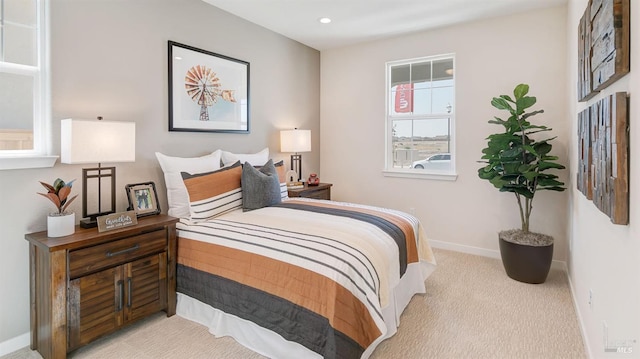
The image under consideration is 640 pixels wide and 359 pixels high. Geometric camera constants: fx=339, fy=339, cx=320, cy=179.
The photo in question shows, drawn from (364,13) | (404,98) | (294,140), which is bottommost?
(294,140)

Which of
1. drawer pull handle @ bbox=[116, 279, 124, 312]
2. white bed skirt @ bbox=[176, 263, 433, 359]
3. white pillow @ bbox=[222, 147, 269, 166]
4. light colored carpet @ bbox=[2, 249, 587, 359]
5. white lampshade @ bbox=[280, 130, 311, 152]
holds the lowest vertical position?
light colored carpet @ bbox=[2, 249, 587, 359]

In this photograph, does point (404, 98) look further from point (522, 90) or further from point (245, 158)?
point (245, 158)

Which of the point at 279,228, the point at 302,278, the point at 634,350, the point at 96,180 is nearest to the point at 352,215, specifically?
the point at 279,228

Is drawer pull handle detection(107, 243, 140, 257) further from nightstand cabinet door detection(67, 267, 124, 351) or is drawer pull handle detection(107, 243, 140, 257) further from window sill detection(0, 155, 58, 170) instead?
window sill detection(0, 155, 58, 170)

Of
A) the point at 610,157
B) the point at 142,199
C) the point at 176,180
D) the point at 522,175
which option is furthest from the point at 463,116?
the point at 142,199

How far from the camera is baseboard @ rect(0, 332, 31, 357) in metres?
2.08

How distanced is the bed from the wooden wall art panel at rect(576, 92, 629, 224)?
114 cm

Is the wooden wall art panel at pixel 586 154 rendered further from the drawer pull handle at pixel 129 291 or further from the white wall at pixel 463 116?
the drawer pull handle at pixel 129 291

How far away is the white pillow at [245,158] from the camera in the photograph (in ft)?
11.0

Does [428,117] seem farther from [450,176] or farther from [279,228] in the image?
[279,228]

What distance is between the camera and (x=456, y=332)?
2287 millimetres

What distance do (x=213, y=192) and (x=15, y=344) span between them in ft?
5.03

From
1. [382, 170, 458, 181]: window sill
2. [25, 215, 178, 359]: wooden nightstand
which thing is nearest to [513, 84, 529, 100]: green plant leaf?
[382, 170, 458, 181]: window sill

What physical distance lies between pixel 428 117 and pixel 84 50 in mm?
3514
